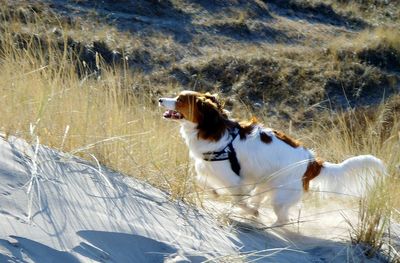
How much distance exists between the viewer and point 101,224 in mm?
4102

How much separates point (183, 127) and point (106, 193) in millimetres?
1570

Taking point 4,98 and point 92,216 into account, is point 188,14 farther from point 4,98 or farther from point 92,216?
point 92,216

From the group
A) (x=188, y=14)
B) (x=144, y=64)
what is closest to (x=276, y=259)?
(x=144, y=64)

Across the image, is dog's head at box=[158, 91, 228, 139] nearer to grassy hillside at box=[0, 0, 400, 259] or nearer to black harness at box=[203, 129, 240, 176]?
black harness at box=[203, 129, 240, 176]

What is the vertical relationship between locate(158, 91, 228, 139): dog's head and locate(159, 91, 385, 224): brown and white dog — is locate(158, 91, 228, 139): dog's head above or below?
above

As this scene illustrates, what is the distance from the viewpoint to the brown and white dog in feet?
18.7

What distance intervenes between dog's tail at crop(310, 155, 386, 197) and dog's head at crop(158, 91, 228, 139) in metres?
0.83

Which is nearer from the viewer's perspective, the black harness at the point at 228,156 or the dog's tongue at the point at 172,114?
the black harness at the point at 228,156

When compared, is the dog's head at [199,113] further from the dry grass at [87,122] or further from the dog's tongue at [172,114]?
the dry grass at [87,122]

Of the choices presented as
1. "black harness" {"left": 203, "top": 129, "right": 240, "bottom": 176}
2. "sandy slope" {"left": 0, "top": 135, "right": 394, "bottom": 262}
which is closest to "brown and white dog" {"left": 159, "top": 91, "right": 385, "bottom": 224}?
"black harness" {"left": 203, "top": 129, "right": 240, "bottom": 176}

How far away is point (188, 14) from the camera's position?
67.9 feet

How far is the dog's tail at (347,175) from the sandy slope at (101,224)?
70cm

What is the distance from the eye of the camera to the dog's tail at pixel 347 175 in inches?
229

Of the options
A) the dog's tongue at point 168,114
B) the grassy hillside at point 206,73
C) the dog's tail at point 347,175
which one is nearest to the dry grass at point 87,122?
the grassy hillside at point 206,73
